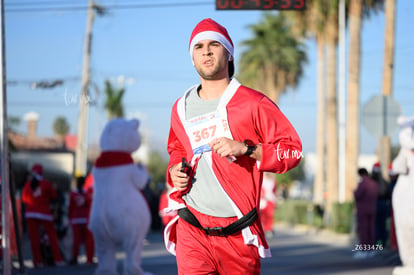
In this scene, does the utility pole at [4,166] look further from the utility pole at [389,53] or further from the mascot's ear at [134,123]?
the utility pole at [389,53]

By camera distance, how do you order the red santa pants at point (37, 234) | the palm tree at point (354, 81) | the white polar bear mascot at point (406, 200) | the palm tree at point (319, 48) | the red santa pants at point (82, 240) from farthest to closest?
the palm tree at point (319, 48), the palm tree at point (354, 81), the red santa pants at point (82, 240), the red santa pants at point (37, 234), the white polar bear mascot at point (406, 200)

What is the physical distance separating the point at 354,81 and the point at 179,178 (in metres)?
23.9

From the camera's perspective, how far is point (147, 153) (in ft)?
446

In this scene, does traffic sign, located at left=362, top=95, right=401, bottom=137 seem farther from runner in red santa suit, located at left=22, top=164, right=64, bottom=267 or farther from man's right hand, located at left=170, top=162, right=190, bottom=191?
man's right hand, located at left=170, top=162, right=190, bottom=191

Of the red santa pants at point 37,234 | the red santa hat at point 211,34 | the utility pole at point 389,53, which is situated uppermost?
the utility pole at point 389,53

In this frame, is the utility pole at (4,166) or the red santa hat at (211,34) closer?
the red santa hat at (211,34)

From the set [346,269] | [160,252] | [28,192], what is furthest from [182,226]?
[160,252]

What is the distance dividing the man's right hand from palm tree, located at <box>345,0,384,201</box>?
23.3 metres

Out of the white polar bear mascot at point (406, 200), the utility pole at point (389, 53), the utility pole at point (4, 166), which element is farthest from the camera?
the utility pole at point (389, 53)

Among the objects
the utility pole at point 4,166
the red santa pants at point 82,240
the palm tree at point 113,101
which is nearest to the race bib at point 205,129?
the utility pole at point 4,166

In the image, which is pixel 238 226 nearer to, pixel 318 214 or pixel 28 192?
pixel 28 192

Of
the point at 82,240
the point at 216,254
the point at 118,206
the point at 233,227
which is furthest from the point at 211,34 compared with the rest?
the point at 82,240

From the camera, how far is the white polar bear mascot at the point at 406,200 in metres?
9.82

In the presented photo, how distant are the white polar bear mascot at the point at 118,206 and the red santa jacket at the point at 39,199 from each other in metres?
3.91
